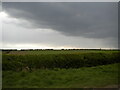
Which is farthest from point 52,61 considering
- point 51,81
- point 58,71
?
point 51,81

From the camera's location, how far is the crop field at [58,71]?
1831cm

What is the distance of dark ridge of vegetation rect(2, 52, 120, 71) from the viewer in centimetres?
2562

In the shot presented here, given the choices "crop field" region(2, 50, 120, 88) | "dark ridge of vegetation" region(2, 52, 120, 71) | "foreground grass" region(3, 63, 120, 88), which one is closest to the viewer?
"foreground grass" region(3, 63, 120, 88)

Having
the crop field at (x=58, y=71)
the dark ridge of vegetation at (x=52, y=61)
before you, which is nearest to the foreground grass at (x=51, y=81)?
the crop field at (x=58, y=71)

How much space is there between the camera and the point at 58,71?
78.4 feet

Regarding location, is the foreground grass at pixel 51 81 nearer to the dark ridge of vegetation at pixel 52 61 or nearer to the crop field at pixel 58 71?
the crop field at pixel 58 71

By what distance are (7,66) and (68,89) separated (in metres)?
10.8

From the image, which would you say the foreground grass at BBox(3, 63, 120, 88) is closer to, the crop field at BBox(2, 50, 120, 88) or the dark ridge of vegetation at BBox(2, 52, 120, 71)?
the crop field at BBox(2, 50, 120, 88)

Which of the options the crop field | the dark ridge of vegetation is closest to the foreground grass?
the crop field

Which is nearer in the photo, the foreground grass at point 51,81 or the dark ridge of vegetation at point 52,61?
the foreground grass at point 51,81

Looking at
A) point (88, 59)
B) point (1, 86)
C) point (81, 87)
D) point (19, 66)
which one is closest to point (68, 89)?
point (81, 87)

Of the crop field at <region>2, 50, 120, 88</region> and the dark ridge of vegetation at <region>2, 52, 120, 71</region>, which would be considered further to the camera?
the dark ridge of vegetation at <region>2, 52, 120, 71</region>

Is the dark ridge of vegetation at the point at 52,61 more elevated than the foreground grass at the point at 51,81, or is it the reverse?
the dark ridge of vegetation at the point at 52,61

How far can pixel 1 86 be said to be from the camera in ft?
62.4
